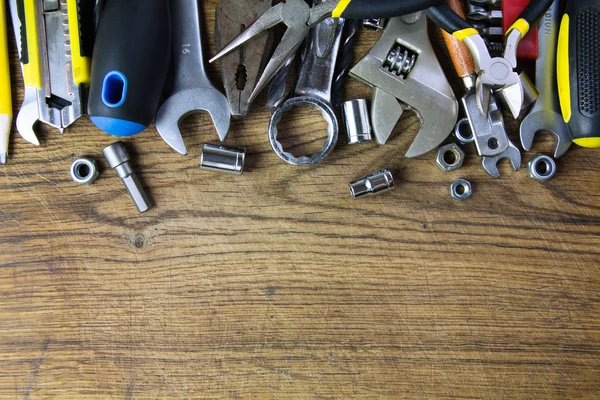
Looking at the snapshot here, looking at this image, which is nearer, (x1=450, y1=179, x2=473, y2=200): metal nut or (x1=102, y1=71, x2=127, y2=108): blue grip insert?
(x1=102, y1=71, x2=127, y2=108): blue grip insert

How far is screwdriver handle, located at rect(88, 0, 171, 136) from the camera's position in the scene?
90 cm

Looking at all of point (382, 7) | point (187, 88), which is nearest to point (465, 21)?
point (382, 7)

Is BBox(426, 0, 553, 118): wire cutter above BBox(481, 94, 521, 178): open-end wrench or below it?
above

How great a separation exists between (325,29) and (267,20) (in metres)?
0.11

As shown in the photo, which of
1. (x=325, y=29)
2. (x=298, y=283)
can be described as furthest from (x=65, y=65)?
(x=298, y=283)

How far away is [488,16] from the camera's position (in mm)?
1026

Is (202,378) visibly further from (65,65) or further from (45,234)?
(65,65)

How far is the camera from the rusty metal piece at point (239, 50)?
989 mm

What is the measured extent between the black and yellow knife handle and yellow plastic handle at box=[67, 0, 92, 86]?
2.83ft

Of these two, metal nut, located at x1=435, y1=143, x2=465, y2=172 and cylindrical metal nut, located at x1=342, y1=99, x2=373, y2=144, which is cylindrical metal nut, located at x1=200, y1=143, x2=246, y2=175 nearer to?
cylindrical metal nut, located at x1=342, y1=99, x2=373, y2=144

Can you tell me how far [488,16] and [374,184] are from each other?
1.26ft

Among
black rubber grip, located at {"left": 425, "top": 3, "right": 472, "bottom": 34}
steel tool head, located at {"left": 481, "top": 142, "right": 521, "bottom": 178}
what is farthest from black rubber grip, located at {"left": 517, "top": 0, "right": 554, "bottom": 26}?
steel tool head, located at {"left": 481, "top": 142, "right": 521, "bottom": 178}

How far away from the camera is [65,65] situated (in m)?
0.99

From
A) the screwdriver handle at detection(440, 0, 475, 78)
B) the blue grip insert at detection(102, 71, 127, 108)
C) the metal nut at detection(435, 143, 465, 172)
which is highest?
the screwdriver handle at detection(440, 0, 475, 78)
